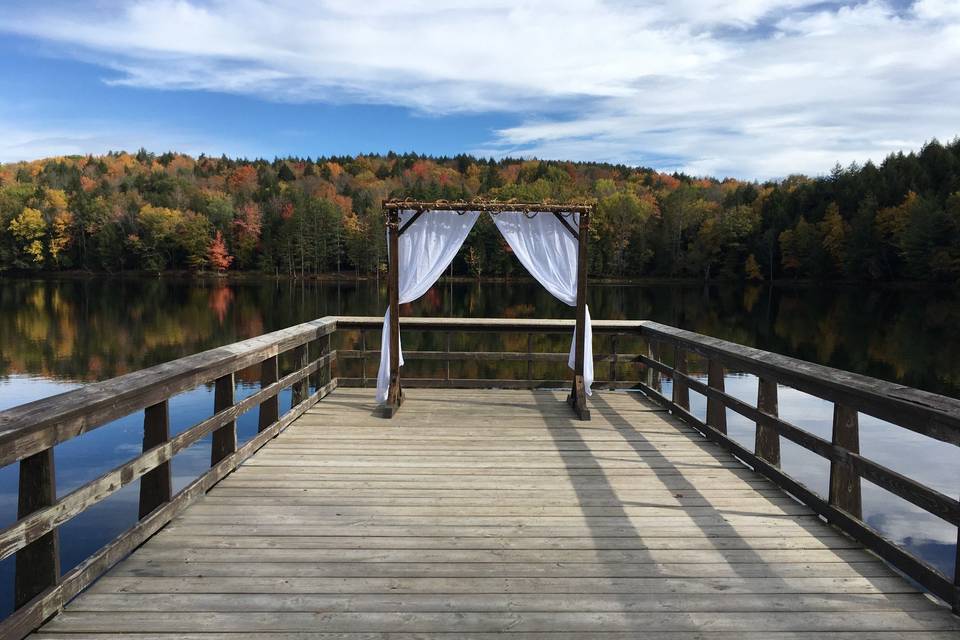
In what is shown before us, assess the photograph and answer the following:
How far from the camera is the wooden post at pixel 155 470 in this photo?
304 cm

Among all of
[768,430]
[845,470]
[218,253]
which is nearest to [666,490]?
[768,430]

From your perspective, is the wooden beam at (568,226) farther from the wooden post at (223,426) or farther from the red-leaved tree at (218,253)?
the red-leaved tree at (218,253)

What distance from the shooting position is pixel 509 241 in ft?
20.5

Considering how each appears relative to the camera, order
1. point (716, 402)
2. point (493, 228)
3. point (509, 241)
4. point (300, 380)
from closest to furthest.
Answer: point (716, 402)
point (300, 380)
point (509, 241)
point (493, 228)

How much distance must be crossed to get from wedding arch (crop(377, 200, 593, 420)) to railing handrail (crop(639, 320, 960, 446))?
181 centimetres

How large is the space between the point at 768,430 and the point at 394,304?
10.9ft

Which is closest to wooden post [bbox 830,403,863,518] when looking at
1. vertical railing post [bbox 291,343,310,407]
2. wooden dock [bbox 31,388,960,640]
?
wooden dock [bbox 31,388,960,640]

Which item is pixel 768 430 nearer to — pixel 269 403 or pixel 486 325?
pixel 486 325

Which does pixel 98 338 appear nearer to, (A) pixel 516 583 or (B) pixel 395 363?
(B) pixel 395 363

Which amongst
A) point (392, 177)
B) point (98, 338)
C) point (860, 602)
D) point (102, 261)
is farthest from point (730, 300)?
point (392, 177)

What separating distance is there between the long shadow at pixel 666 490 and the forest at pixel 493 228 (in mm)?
50021

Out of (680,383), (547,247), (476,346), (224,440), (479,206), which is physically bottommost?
(476,346)

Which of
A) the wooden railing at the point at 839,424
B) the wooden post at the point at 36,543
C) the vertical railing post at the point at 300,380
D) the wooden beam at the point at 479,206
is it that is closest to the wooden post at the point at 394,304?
the wooden beam at the point at 479,206

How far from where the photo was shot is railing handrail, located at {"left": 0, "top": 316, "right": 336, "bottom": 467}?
2.07 m
